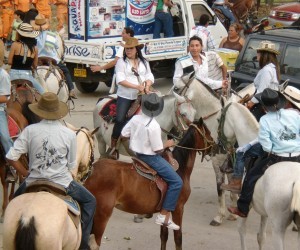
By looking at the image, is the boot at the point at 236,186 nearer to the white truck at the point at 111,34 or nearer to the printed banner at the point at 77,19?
the white truck at the point at 111,34

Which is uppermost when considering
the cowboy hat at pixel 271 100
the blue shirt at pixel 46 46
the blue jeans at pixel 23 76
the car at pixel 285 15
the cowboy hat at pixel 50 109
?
the cowboy hat at pixel 50 109

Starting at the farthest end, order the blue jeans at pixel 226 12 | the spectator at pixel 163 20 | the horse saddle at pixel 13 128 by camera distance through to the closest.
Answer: the blue jeans at pixel 226 12 < the spectator at pixel 163 20 < the horse saddle at pixel 13 128

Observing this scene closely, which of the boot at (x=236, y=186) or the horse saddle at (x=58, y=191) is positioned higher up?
the horse saddle at (x=58, y=191)

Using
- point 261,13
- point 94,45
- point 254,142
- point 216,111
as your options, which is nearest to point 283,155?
point 254,142

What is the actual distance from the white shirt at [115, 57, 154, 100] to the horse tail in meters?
4.45

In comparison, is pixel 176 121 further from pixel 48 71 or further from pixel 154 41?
pixel 154 41

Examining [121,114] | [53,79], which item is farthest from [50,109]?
[53,79]

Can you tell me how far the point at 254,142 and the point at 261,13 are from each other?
878 inches

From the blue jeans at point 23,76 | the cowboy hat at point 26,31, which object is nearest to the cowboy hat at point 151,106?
the blue jeans at point 23,76

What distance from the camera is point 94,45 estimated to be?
17.2 meters

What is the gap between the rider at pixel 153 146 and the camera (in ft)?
28.1

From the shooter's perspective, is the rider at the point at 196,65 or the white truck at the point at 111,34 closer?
the rider at the point at 196,65

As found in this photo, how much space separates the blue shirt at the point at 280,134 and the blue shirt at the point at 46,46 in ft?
20.2

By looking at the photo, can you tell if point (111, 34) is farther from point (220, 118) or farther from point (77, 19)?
point (220, 118)
